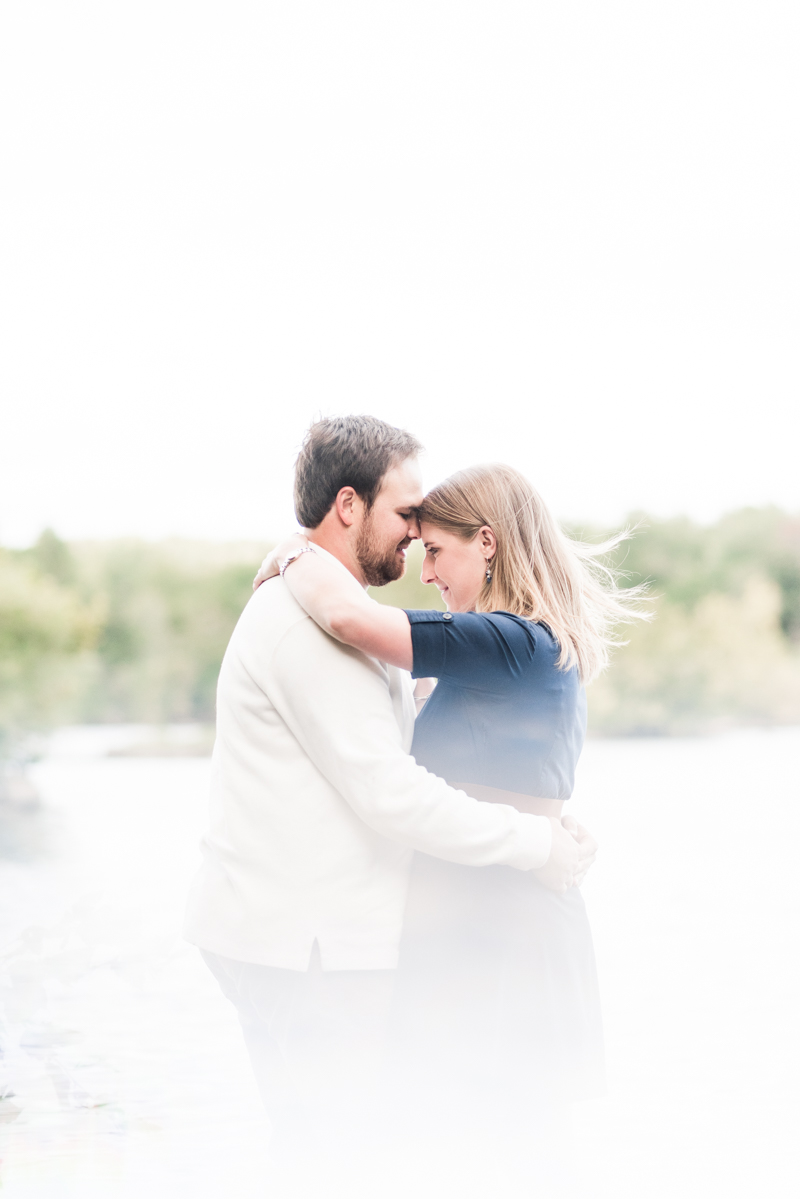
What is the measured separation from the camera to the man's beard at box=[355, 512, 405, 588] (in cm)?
116

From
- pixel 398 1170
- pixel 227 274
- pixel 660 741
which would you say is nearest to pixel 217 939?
pixel 398 1170

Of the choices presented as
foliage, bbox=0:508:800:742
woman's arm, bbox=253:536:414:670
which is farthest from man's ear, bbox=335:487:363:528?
foliage, bbox=0:508:800:742

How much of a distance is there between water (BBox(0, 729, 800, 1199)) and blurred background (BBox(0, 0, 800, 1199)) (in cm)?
2

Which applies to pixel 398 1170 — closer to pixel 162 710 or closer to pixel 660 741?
pixel 162 710

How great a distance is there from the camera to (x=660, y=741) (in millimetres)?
4887

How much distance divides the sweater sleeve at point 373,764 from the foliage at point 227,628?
9.71 ft

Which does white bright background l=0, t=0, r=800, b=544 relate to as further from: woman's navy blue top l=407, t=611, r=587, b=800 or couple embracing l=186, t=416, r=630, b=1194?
woman's navy blue top l=407, t=611, r=587, b=800

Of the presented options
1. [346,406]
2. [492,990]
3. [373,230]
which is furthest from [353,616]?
[373,230]

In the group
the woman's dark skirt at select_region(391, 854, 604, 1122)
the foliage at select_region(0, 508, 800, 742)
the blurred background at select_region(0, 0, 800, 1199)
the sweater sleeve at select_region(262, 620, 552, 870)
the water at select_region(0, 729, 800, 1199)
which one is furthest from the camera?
the foliage at select_region(0, 508, 800, 742)

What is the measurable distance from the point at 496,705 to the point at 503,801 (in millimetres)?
128

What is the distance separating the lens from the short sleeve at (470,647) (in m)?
1.02

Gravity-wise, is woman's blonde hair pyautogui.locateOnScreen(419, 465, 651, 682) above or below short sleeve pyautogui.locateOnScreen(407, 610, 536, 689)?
above

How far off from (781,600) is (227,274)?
10.3ft

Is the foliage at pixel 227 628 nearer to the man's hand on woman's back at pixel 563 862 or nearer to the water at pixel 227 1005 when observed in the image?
the water at pixel 227 1005
